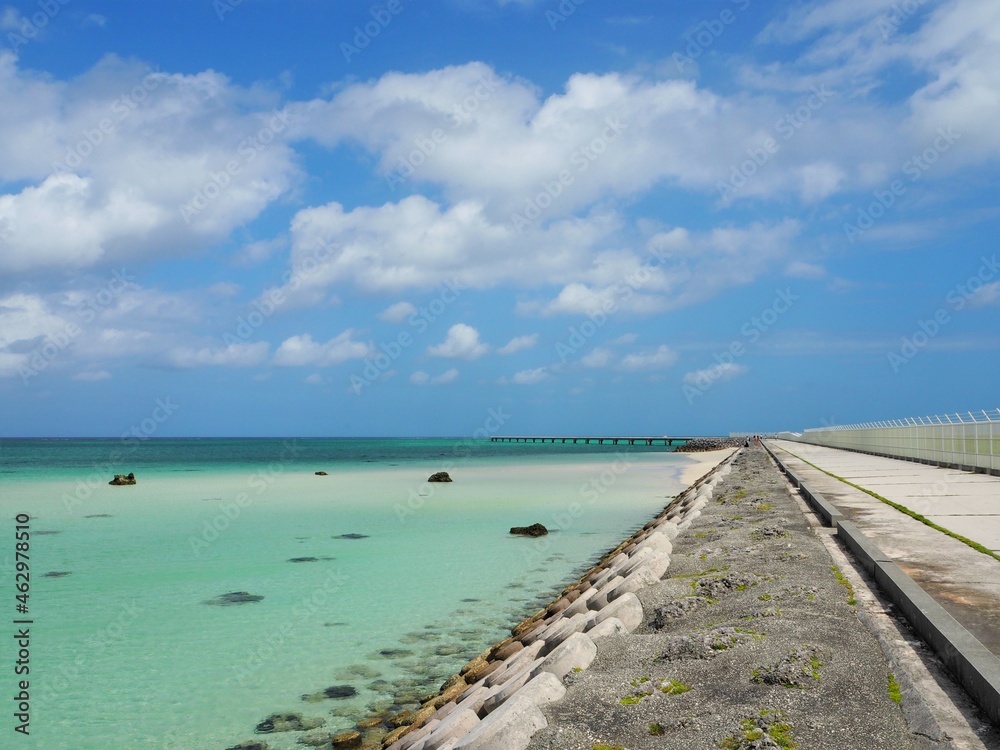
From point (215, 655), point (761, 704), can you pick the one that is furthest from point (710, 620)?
point (215, 655)

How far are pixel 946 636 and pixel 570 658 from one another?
88.4 inches

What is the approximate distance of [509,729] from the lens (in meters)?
3.78

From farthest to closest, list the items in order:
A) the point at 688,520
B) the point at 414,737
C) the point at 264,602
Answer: the point at 688,520
the point at 264,602
the point at 414,737

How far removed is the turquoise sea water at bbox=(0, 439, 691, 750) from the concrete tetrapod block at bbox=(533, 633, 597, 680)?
2624mm

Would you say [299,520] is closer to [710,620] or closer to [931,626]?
[710,620]

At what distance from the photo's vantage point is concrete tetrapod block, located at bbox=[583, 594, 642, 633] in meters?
6.04

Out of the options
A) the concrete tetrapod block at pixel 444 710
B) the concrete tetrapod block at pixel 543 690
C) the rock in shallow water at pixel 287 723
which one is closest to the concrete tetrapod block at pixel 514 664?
the concrete tetrapod block at pixel 444 710

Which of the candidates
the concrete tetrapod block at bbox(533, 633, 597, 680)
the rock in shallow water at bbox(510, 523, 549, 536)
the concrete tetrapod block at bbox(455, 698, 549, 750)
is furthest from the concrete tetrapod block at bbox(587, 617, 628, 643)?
the rock in shallow water at bbox(510, 523, 549, 536)

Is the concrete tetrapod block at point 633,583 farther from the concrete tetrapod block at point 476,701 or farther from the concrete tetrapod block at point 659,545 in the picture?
the concrete tetrapod block at point 476,701

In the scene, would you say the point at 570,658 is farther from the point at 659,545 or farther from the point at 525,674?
the point at 659,545

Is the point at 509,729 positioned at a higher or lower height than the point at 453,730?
higher

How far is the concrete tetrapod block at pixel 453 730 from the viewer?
176 inches

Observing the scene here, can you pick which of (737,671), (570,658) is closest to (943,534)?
(737,671)

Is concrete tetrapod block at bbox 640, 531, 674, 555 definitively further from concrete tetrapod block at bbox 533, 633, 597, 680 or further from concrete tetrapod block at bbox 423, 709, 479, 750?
concrete tetrapod block at bbox 423, 709, 479, 750
